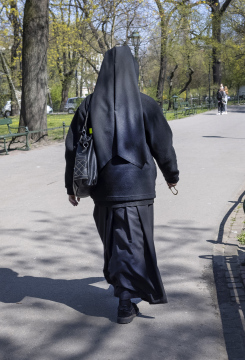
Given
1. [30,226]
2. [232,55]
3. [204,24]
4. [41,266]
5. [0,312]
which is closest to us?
[0,312]

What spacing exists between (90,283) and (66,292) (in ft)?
0.92

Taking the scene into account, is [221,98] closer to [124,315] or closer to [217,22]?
[217,22]

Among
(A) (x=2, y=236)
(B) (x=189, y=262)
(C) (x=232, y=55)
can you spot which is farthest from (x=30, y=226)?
(C) (x=232, y=55)

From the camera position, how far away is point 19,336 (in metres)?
3.60

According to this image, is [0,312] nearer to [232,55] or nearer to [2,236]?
[2,236]

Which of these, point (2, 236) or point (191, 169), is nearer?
point (2, 236)

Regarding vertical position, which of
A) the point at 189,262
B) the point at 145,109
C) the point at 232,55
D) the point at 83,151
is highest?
the point at 232,55

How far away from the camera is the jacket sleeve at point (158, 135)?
3615 mm

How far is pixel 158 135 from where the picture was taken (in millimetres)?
3658

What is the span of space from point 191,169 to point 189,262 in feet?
20.2

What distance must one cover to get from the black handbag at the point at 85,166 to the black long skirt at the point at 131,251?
0.79ft

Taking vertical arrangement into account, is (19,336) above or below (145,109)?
below

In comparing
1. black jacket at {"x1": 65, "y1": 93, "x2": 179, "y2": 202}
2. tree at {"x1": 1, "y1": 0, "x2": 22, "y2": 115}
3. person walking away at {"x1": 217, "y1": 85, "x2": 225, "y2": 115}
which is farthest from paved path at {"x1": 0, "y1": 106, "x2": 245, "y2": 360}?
tree at {"x1": 1, "y1": 0, "x2": 22, "y2": 115}

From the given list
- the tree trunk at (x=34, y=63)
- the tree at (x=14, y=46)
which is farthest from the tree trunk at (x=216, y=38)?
the tree trunk at (x=34, y=63)
